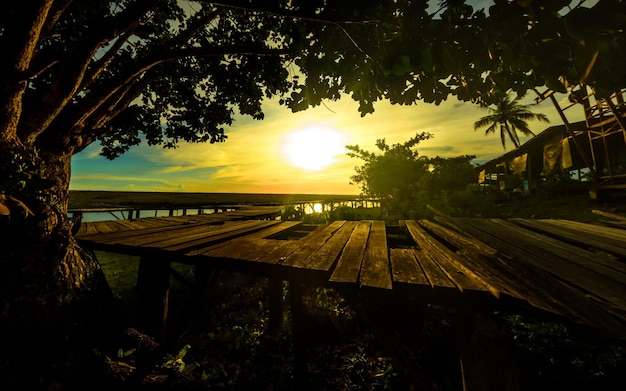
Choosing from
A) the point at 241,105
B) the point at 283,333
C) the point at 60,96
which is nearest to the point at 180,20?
the point at 241,105

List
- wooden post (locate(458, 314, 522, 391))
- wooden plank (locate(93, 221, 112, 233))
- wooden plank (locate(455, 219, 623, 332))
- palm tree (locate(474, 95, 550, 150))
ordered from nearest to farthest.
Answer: wooden plank (locate(455, 219, 623, 332)) < wooden post (locate(458, 314, 522, 391)) < wooden plank (locate(93, 221, 112, 233)) < palm tree (locate(474, 95, 550, 150))

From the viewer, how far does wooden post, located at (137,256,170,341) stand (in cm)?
352

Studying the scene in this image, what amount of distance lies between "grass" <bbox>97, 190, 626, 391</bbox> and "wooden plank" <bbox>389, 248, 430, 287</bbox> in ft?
5.63

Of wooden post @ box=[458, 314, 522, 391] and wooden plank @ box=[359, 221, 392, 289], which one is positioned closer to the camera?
wooden post @ box=[458, 314, 522, 391]

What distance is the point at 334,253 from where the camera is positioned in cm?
259

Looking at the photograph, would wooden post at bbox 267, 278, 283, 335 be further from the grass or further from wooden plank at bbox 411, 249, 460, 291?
wooden plank at bbox 411, 249, 460, 291

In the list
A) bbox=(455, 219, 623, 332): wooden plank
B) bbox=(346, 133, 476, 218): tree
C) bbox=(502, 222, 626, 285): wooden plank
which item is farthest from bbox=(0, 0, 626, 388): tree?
bbox=(346, 133, 476, 218): tree

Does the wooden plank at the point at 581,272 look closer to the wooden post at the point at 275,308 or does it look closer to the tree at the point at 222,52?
the tree at the point at 222,52

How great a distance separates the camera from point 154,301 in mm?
3584

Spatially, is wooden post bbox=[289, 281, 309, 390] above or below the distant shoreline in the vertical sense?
below

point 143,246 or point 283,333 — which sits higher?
point 143,246

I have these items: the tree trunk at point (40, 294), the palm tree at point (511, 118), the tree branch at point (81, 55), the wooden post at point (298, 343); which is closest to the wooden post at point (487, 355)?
the wooden post at point (298, 343)

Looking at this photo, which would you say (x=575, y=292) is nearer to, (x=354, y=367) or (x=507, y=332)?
(x=507, y=332)

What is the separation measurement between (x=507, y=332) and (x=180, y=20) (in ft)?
28.0
